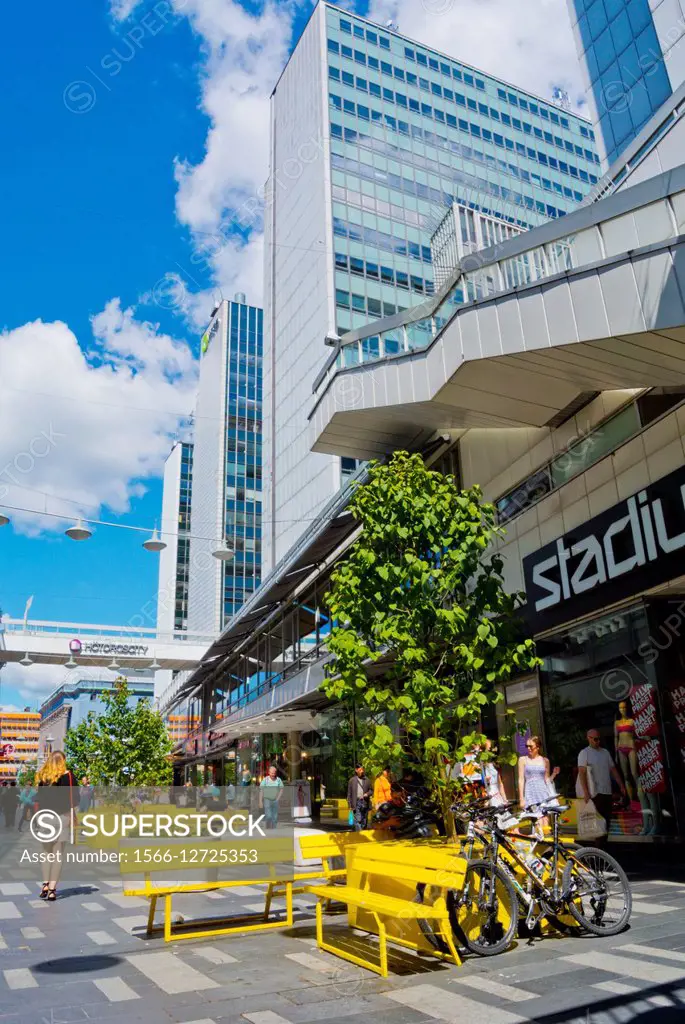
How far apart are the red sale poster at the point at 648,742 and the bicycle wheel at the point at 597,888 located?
458 centimetres

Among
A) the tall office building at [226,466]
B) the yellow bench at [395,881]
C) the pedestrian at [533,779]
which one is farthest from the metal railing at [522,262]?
the tall office building at [226,466]

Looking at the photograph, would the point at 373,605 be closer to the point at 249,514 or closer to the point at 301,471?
the point at 301,471

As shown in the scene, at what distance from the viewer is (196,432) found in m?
131

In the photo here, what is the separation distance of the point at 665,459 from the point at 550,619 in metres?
3.65

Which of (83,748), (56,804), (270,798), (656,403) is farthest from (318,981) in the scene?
(83,748)

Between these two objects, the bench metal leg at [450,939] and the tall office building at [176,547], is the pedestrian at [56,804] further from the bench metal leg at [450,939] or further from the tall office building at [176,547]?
the tall office building at [176,547]

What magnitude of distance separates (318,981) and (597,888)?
249cm

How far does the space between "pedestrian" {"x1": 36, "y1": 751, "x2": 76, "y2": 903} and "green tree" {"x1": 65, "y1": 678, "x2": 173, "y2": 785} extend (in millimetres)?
11191

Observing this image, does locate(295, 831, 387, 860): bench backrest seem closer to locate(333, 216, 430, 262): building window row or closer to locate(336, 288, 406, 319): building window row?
locate(336, 288, 406, 319): building window row

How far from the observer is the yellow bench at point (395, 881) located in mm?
5473

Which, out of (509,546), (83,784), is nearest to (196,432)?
(83,784)

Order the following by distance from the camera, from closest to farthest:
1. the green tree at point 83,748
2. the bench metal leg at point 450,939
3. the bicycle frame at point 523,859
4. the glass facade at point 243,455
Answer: the bench metal leg at point 450,939, the bicycle frame at point 523,859, the green tree at point 83,748, the glass facade at point 243,455

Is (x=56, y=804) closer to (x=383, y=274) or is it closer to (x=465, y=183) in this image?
(x=383, y=274)

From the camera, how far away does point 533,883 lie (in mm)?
6289
